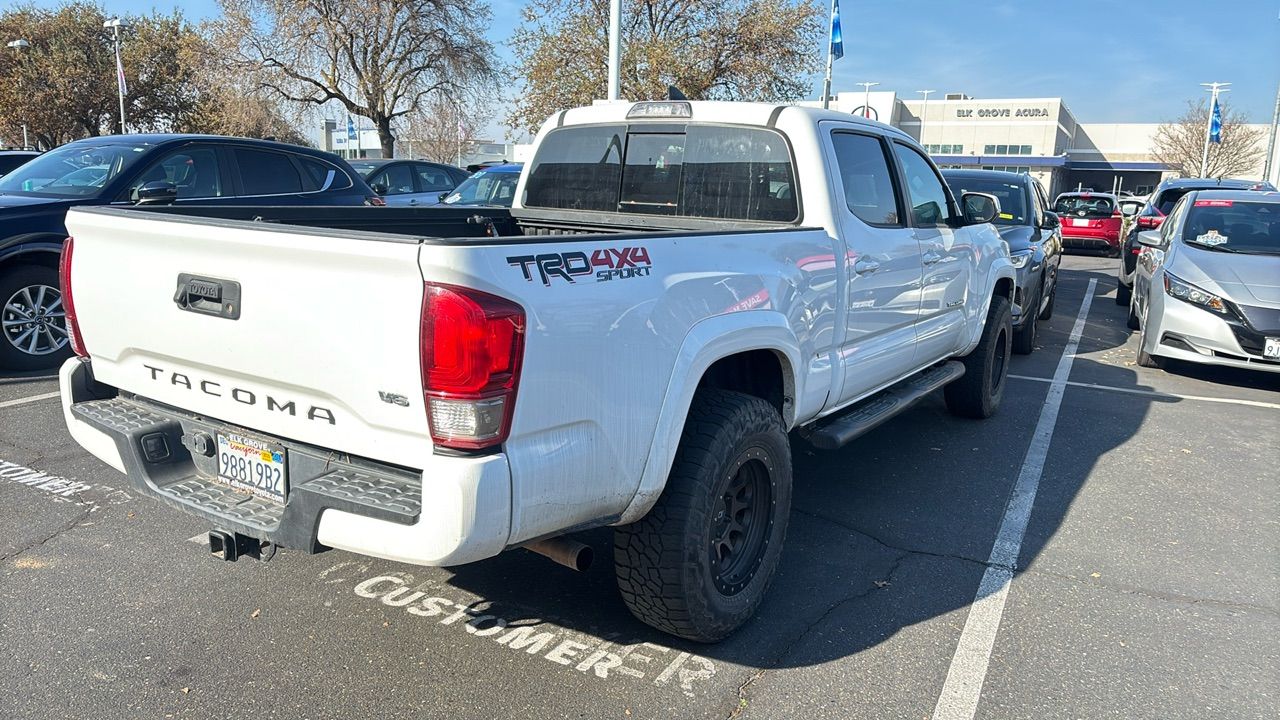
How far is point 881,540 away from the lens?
4.34 metres

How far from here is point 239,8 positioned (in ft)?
83.0

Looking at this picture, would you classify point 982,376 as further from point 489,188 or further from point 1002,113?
point 1002,113

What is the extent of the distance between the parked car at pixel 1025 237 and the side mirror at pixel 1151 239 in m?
0.93

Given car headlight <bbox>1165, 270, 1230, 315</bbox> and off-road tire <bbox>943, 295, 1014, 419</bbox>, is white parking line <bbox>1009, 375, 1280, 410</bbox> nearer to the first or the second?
car headlight <bbox>1165, 270, 1230, 315</bbox>

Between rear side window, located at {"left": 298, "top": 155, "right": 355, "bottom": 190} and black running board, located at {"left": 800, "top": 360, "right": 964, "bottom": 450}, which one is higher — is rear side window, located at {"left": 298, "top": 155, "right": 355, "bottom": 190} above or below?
above

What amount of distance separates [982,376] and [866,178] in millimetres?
2419

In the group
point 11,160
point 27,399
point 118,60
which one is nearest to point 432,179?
point 11,160

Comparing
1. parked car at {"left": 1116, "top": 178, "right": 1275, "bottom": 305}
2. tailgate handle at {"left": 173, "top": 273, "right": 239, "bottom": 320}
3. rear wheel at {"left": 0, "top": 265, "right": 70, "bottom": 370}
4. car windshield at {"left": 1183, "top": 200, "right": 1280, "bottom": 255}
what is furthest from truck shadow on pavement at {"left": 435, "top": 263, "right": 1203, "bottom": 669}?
parked car at {"left": 1116, "top": 178, "right": 1275, "bottom": 305}

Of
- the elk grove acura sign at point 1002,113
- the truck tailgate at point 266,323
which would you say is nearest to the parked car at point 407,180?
the truck tailgate at point 266,323

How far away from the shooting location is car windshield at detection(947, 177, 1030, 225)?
975cm

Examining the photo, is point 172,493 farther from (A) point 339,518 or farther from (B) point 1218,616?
(B) point 1218,616

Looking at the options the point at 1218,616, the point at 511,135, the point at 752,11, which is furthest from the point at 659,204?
the point at 511,135

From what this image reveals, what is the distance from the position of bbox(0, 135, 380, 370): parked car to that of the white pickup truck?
135 inches

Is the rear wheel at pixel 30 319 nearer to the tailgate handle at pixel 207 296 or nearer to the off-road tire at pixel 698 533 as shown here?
the tailgate handle at pixel 207 296
